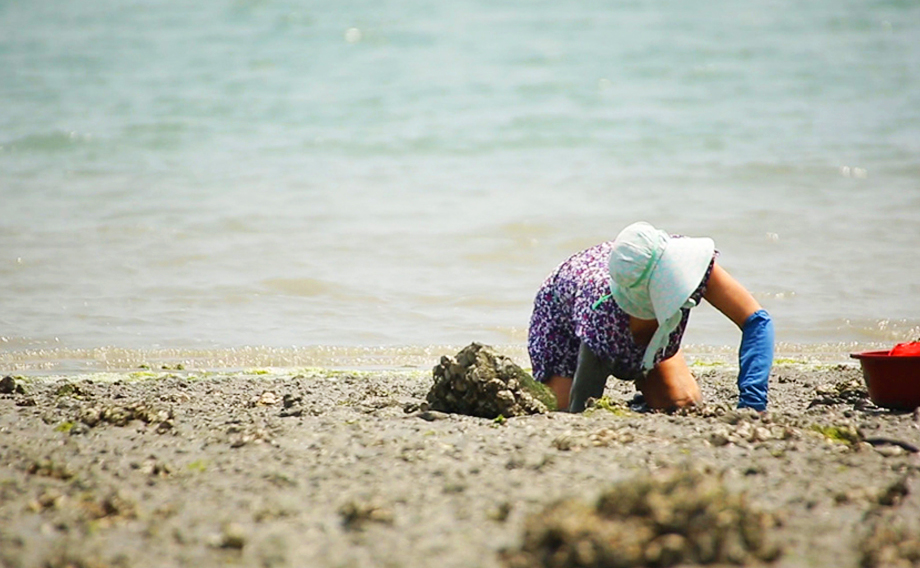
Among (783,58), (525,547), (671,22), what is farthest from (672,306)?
(671,22)

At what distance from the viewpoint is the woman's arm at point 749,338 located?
4.38 m

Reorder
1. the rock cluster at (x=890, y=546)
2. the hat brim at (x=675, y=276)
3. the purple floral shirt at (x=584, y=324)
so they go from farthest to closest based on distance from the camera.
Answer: the purple floral shirt at (x=584, y=324), the hat brim at (x=675, y=276), the rock cluster at (x=890, y=546)

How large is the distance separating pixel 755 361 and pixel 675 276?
59 centimetres

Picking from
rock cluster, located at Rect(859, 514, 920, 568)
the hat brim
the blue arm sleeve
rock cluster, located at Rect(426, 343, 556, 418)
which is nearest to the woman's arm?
the blue arm sleeve

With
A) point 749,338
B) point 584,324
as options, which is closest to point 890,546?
point 749,338

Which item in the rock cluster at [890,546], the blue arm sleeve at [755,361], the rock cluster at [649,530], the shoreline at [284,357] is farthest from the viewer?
the shoreline at [284,357]

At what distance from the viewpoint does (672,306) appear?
13.9 ft

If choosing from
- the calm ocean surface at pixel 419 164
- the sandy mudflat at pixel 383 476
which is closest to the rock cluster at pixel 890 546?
the sandy mudflat at pixel 383 476

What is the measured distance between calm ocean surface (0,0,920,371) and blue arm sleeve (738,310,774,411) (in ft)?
9.48

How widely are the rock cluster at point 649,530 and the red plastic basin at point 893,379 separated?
2219mm

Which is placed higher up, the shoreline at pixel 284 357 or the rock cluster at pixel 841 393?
the rock cluster at pixel 841 393

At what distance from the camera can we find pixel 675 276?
4227mm

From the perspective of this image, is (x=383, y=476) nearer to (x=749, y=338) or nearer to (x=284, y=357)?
(x=749, y=338)

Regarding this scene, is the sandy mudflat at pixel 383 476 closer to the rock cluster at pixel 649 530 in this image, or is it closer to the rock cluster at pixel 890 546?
the rock cluster at pixel 890 546
